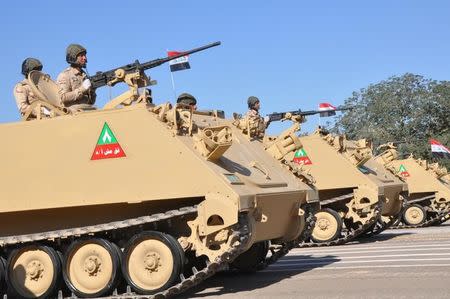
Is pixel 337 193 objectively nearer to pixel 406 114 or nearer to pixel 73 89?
pixel 73 89

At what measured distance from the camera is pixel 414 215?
24.5 metres

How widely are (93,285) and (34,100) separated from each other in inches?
126

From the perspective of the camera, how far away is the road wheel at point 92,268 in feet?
31.0

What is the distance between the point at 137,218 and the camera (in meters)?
9.45

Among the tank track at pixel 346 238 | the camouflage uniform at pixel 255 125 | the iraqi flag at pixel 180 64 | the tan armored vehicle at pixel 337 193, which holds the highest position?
the iraqi flag at pixel 180 64

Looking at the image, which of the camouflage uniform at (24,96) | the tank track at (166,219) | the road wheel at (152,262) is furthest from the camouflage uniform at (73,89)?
the road wheel at (152,262)

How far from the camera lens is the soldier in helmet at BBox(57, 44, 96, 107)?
37.5ft

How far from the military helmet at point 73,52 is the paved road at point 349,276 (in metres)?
3.90

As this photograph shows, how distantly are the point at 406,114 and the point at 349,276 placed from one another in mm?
41797

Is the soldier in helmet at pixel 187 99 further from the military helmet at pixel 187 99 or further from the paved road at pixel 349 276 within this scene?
the paved road at pixel 349 276

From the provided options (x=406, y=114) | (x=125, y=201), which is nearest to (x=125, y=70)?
(x=125, y=201)

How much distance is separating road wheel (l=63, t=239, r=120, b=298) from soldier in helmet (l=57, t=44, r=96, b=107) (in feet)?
8.56

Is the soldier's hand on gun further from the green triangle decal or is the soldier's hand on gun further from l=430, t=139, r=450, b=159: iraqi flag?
l=430, t=139, r=450, b=159: iraqi flag

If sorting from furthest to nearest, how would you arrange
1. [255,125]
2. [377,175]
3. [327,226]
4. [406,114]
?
1. [406,114]
2. [377,175]
3. [327,226]
4. [255,125]
